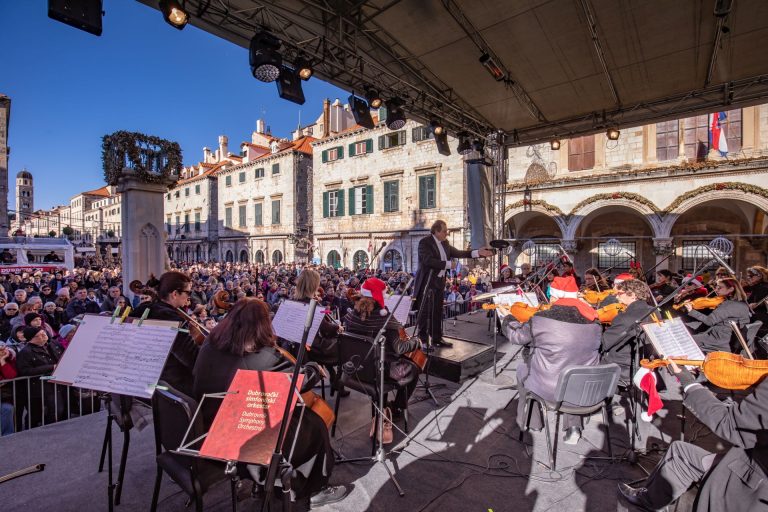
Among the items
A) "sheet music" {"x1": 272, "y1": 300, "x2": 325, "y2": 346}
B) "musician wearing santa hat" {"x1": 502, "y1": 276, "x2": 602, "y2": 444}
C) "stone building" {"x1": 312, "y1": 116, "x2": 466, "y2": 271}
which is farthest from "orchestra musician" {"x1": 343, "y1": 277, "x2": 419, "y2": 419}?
"stone building" {"x1": 312, "y1": 116, "x2": 466, "y2": 271}

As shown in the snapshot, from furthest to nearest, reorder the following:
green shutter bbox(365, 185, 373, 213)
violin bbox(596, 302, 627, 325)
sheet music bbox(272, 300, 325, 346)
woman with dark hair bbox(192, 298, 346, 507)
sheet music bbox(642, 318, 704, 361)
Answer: green shutter bbox(365, 185, 373, 213) → violin bbox(596, 302, 627, 325) → sheet music bbox(272, 300, 325, 346) → sheet music bbox(642, 318, 704, 361) → woman with dark hair bbox(192, 298, 346, 507)

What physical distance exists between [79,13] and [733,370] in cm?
641

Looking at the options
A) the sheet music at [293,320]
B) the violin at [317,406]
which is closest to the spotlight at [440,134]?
the sheet music at [293,320]

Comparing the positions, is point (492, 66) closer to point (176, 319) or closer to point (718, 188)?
point (176, 319)

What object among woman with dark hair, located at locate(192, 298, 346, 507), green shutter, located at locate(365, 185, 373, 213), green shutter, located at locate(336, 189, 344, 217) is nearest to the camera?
woman with dark hair, located at locate(192, 298, 346, 507)

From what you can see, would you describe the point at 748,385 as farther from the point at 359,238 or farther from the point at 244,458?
the point at 359,238

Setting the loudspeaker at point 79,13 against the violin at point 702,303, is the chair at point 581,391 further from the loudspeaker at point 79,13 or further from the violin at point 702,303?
the loudspeaker at point 79,13

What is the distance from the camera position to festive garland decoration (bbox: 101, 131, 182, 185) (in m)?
6.19

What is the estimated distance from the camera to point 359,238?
880 inches

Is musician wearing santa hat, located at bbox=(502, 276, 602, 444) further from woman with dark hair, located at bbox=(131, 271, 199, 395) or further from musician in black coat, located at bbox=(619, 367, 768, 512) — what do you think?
woman with dark hair, located at bbox=(131, 271, 199, 395)

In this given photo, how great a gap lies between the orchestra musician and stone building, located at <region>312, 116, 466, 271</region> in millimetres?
14876

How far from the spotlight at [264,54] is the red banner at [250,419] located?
15.3 feet

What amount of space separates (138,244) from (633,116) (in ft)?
34.7

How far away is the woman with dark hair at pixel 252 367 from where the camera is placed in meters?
2.26
